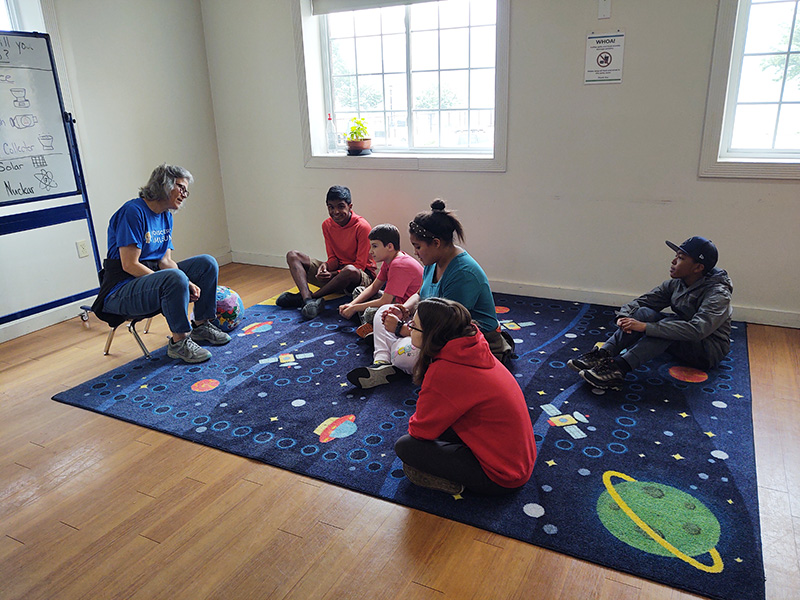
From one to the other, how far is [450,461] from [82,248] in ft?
11.0

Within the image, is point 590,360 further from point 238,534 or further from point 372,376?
point 238,534

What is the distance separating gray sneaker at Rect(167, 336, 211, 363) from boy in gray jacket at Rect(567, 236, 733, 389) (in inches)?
81.2

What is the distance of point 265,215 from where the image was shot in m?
5.31

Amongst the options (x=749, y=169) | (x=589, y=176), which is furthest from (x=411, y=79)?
(x=749, y=169)

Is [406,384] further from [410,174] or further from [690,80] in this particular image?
[690,80]

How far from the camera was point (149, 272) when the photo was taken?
10.9 feet

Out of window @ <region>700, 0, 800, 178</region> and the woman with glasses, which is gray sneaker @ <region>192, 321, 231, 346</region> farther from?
window @ <region>700, 0, 800, 178</region>

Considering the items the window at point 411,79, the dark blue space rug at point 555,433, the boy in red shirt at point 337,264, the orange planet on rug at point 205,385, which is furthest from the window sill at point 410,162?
the orange planet on rug at point 205,385

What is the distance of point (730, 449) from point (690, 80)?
2.27 meters

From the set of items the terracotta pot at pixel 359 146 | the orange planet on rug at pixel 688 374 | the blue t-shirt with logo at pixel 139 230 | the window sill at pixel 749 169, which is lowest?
the orange planet on rug at pixel 688 374

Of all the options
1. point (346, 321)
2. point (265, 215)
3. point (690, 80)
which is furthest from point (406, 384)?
point (265, 215)

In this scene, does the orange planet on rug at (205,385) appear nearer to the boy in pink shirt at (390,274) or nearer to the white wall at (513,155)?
the boy in pink shirt at (390,274)

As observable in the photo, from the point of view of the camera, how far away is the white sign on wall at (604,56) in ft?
12.0

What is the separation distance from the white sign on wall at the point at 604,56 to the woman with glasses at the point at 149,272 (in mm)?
2593
